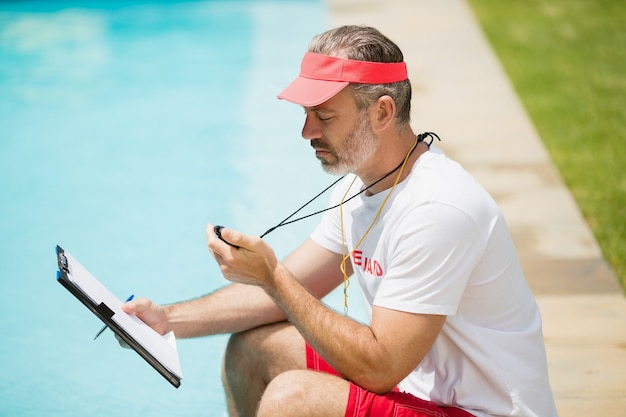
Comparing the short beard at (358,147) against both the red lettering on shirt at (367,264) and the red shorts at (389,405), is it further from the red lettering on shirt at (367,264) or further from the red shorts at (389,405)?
the red shorts at (389,405)

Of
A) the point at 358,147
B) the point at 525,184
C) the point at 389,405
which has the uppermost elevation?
the point at 358,147

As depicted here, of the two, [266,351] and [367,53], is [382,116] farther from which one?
[266,351]

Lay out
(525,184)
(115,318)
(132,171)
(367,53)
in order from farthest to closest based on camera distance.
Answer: (132,171) < (525,184) < (367,53) < (115,318)

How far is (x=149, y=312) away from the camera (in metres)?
2.81

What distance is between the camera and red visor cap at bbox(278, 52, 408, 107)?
2.63 metres

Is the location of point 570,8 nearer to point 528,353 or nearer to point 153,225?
point 153,225

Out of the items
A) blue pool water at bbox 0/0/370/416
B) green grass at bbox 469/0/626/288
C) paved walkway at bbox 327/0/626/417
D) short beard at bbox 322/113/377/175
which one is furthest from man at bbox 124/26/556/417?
green grass at bbox 469/0/626/288

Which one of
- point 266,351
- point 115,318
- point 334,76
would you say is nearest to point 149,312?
point 115,318

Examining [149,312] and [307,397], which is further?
[149,312]

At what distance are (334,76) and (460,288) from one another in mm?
724

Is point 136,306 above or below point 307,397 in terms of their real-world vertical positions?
above

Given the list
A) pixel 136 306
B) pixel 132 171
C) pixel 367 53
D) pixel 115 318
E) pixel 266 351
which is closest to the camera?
pixel 115 318

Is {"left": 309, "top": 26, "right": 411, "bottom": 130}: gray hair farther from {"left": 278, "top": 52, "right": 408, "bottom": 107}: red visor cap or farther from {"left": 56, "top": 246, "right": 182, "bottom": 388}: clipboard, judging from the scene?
{"left": 56, "top": 246, "right": 182, "bottom": 388}: clipboard

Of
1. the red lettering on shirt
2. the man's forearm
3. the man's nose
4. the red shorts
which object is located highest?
the man's nose
